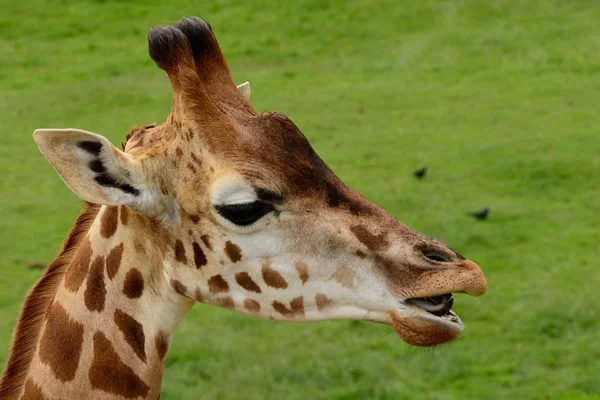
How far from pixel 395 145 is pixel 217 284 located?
10405 millimetres

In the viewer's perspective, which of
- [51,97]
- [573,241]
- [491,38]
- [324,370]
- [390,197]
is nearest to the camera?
[324,370]

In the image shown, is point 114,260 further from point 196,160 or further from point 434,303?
point 434,303

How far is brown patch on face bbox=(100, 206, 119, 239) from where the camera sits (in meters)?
4.43

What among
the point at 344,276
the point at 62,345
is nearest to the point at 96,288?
the point at 62,345

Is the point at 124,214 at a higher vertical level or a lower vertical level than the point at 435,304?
higher

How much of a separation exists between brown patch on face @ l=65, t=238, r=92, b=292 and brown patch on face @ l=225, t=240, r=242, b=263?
0.59m

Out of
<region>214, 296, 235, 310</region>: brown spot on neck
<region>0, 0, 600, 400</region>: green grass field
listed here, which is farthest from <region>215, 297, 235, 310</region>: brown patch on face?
<region>0, 0, 600, 400</region>: green grass field

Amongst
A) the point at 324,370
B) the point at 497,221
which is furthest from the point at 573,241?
the point at 324,370

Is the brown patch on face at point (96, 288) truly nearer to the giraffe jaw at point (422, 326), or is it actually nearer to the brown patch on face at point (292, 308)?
the brown patch on face at point (292, 308)

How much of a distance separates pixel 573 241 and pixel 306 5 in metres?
11.2

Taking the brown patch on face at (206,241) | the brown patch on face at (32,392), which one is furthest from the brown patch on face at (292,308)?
the brown patch on face at (32,392)

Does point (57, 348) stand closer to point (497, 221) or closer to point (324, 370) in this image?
point (324, 370)

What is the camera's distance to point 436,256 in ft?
13.8

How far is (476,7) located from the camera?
68.6 feet
